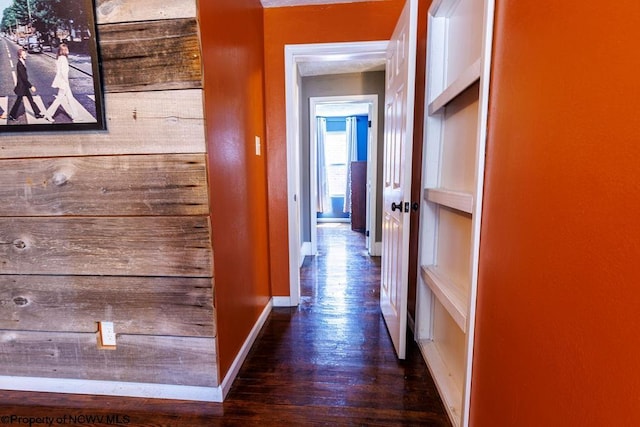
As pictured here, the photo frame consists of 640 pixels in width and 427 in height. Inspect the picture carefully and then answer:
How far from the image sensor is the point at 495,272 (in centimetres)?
101

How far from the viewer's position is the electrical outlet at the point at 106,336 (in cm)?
149

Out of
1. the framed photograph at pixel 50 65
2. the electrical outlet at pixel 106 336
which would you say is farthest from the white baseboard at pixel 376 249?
the framed photograph at pixel 50 65

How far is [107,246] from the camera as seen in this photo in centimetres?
141

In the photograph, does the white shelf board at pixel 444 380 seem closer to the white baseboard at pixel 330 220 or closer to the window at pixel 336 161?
the white baseboard at pixel 330 220

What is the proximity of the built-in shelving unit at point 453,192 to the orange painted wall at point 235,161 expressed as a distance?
1.08 metres

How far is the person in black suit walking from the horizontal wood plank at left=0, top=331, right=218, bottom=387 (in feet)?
3.46

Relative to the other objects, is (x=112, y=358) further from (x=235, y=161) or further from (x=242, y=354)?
(x=235, y=161)

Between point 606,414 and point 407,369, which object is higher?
point 606,414

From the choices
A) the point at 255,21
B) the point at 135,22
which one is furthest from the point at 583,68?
the point at 255,21

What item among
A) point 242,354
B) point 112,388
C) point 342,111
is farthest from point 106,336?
point 342,111

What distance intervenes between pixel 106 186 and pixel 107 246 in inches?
11.0

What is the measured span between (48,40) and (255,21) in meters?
1.22

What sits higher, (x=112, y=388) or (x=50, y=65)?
(x=50, y=65)

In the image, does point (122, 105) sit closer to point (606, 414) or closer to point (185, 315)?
point (185, 315)
